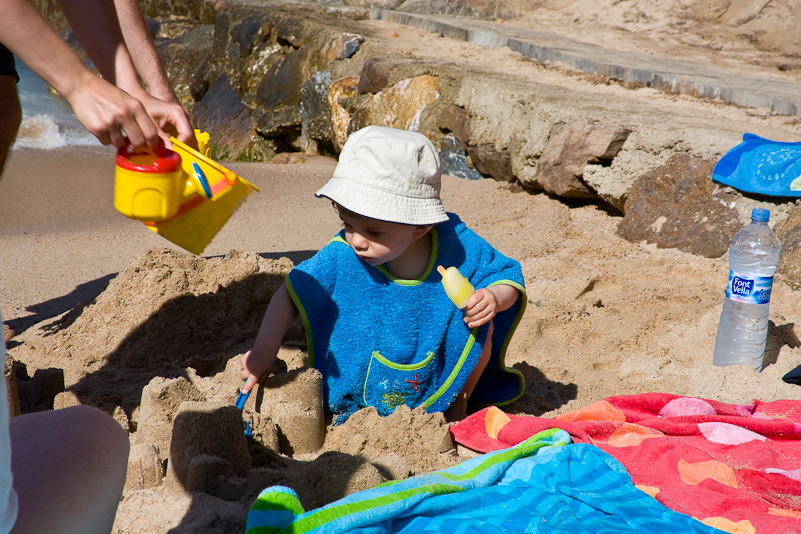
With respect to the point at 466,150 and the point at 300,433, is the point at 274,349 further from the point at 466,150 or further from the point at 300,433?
the point at 466,150

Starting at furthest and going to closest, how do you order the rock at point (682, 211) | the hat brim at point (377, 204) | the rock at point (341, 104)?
the rock at point (341, 104)
the rock at point (682, 211)
the hat brim at point (377, 204)

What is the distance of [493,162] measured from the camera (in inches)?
220

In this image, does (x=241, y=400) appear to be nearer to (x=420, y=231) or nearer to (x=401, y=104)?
(x=420, y=231)

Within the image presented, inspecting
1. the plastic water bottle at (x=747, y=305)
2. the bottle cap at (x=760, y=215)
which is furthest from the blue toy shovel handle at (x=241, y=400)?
the bottle cap at (x=760, y=215)

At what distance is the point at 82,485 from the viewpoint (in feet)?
3.20

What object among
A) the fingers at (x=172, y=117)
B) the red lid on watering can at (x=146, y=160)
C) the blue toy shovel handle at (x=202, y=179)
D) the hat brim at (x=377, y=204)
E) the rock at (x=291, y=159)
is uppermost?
the fingers at (x=172, y=117)

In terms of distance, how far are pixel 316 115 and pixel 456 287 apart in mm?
6244

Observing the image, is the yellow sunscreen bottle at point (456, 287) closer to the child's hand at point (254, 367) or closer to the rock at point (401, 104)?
the child's hand at point (254, 367)

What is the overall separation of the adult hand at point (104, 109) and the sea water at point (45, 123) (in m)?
7.19

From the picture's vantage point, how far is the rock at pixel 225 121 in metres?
9.24

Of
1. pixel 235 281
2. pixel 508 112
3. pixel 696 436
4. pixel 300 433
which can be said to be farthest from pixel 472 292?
pixel 508 112

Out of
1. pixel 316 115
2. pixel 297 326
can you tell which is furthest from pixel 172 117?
pixel 316 115

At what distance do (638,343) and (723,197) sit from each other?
139 cm

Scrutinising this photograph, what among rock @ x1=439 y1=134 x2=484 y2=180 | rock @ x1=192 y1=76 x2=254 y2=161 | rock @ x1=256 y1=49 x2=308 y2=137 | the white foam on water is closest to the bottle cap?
rock @ x1=439 y1=134 x2=484 y2=180
